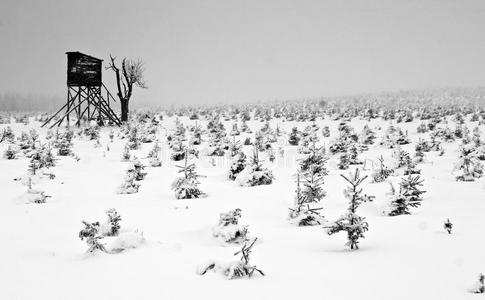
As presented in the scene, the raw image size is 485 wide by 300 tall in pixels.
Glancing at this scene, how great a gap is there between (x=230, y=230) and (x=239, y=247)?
0.44m

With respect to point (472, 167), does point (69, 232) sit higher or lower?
lower

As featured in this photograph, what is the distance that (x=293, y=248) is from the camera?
731 centimetres

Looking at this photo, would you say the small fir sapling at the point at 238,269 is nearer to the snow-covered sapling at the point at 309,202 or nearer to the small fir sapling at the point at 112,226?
the snow-covered sapling at the point at 309,202

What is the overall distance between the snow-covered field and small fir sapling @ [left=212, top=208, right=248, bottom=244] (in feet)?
0.58

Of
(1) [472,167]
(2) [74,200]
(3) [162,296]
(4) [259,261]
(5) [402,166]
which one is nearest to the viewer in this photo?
(3) [162,296]

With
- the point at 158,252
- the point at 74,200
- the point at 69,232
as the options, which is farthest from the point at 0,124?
the point at 158,252

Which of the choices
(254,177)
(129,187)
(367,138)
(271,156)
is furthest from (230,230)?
(367,138)

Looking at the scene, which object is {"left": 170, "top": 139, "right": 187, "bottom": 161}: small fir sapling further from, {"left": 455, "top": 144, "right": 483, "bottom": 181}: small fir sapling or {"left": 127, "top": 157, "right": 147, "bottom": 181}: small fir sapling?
{"left": 455, "top": 144, "right": 483, "bottom": 181}: small fir sapling

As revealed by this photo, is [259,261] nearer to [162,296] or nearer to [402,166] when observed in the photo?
[162,296]

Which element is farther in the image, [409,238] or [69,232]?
[69,232]

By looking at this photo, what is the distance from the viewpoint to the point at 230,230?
782 cm

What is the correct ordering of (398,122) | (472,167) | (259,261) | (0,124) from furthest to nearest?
1. (0,124)
2. (398,122)
3. (472,167)
4. (259,261)

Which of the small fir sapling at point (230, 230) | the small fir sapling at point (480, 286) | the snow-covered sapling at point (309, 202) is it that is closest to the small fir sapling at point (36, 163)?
the snow-covered sapling at point (309, 202)

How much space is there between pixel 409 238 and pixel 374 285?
2.50 m
